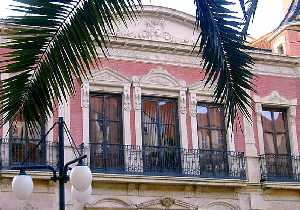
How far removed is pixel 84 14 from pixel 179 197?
46.5 ft

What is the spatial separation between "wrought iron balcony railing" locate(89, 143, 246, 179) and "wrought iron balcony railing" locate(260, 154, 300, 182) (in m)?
0.73

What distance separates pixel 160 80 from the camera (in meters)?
18.6

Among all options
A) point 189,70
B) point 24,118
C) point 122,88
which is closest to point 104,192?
point 122,88

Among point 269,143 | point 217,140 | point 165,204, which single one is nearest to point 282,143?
point 269,143

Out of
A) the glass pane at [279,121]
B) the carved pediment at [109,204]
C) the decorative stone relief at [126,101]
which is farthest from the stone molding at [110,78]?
the glass pane at [279,121]

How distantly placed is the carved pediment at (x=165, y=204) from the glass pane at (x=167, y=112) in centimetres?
214

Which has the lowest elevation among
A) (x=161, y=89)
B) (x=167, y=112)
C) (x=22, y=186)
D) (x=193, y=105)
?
(x=22, y=186)

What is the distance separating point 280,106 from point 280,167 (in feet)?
6.26

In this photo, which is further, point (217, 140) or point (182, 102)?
point (217, 140)

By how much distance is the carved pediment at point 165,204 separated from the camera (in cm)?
1747

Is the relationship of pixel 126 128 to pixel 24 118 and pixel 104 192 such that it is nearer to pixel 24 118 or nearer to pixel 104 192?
pixel 104 192

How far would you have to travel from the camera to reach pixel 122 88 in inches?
714

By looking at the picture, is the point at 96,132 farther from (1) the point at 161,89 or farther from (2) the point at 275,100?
(2) the point at 275,100

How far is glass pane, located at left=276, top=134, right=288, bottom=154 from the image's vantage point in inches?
765
